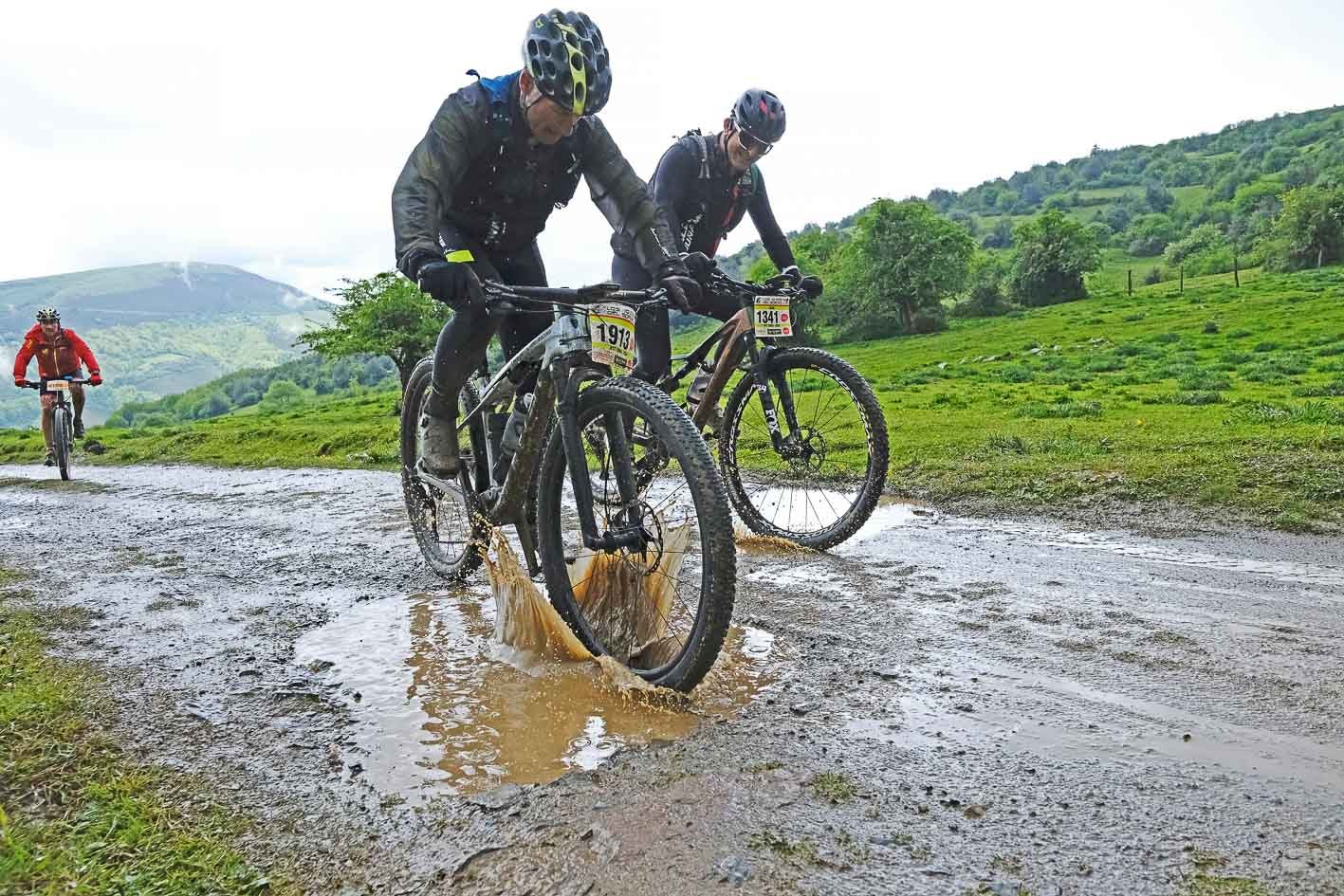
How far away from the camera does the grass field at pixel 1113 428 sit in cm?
626

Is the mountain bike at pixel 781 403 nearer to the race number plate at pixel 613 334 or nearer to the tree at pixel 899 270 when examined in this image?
the race number plate at pixel 613 334

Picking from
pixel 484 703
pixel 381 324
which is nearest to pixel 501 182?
pixel 484 703

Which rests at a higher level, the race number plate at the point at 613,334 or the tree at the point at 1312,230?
the tree at the point at 1312,230

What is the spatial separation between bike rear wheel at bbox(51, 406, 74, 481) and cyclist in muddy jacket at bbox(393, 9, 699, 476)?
10.9m

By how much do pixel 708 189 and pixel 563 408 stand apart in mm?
3322

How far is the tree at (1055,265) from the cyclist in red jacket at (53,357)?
7685cm

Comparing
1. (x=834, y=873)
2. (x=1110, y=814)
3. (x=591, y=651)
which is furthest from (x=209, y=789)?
(x=1110, y=814)

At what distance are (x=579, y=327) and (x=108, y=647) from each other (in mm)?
2558

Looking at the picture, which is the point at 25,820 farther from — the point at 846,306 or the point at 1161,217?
the point at 1161,217

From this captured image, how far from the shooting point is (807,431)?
227 inches

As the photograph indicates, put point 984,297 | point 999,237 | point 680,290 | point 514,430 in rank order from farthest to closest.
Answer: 1. point 999,237
2. point 984,297
3. point 514,430
4. point 680,290

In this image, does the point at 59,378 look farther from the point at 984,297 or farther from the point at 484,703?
the point at 984,297

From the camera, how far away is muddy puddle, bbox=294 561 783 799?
2.59 m

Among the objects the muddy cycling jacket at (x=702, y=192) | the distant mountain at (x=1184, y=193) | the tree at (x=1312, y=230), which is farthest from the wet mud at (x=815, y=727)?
the tree at (x=1312, y=230)
